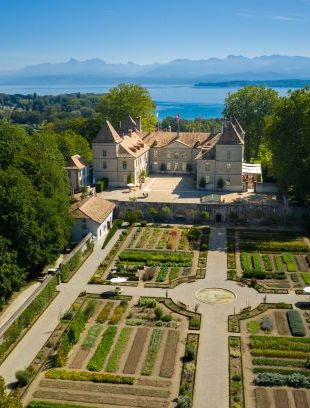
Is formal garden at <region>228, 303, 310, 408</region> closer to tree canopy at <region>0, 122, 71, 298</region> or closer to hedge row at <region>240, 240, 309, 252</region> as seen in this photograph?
hedge row at <region>240, 240, 309, 252</region>

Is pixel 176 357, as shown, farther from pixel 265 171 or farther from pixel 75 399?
pixel 265 171

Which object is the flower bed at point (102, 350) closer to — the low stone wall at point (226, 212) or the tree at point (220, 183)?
the low stone wall at point (226, 212)

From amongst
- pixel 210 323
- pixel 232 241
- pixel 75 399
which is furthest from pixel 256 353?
pixel 232 241

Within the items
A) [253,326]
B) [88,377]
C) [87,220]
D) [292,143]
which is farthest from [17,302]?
[292,143]

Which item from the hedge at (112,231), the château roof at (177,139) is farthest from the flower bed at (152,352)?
the château roof at (177,139)

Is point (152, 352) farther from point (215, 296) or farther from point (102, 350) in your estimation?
point (215, 296)

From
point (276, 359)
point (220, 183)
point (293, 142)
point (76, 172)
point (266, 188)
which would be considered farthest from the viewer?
point (220, 183)
